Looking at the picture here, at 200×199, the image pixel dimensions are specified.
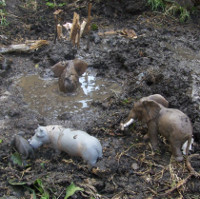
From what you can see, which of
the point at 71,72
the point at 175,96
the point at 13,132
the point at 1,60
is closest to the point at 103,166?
the point at 13,132

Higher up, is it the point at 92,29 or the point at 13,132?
the point at 92,29

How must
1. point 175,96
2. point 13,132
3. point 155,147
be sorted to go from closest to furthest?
point 155,147 → point 13,132 → point 175,96

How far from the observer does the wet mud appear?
12.4ft

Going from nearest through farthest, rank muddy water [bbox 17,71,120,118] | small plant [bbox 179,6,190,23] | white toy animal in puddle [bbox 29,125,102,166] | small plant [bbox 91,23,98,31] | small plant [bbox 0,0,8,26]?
1. white toy animal in puddle [bbox 29,125,102,166]
2. muddy water [bbox 17,71,120,118]
3. small plant [bbox 0,0,8,26]
4. small plant [bbox 91,23,98,31]
5. small plant [bbox 179,6,190,23]

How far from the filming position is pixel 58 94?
5723 millimetres

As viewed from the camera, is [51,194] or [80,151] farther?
[80,151]

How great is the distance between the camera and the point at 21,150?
4.09 meters

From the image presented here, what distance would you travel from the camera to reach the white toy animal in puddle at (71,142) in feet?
12.9

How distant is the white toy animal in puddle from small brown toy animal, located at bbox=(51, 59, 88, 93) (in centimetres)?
148

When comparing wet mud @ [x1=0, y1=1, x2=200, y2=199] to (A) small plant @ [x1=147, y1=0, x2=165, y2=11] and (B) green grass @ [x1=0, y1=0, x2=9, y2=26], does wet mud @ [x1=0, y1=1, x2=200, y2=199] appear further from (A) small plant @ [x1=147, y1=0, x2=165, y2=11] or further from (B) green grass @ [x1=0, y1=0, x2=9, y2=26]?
(B) green grass @ [x1=0, y1=0, x2=9, y2=26]

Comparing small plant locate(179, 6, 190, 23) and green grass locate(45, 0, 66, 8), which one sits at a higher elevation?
green grass locate(45, 0, 66, 8)

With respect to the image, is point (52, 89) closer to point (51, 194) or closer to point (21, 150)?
point (21, 150)

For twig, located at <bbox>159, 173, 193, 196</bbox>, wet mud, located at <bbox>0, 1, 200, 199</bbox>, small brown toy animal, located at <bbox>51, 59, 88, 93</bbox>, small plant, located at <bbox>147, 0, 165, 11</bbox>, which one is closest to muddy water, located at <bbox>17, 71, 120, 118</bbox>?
wet mud, located at <bbox>0, 1, 200, 199</bbox>

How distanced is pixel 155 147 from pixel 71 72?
2.27 meters
